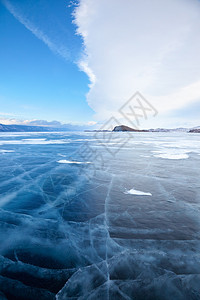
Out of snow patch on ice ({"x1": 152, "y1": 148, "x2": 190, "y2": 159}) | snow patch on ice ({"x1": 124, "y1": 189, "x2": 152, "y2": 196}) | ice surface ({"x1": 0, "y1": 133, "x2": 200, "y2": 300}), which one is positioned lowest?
ice surface ({"x1": 0, "y1": 133, "x2": 200, "y2": 300})

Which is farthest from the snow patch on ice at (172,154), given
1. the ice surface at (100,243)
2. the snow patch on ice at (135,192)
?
the snow patch on ice at (135,192)

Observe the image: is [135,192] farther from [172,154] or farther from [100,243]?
[172,154]

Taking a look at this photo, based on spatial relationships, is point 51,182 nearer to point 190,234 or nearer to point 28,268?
point 28,268

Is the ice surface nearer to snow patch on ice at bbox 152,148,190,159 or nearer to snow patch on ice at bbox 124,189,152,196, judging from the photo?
snow patch on ice at bbox 124,189,152,196

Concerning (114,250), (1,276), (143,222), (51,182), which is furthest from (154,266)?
(51,182)

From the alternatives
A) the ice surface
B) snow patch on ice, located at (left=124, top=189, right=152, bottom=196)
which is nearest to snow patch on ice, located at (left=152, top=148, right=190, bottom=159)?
the ice surface

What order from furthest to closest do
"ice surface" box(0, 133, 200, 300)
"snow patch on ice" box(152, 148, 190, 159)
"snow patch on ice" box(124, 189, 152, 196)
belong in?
"snow patch on ice" box(152, 148, 190, 159) → "snow patch on ice" box(124, 189, 152, 196) → "ice surface" box(0, 133, 200, 300)

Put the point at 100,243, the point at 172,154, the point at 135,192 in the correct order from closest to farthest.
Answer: the point at 100,243, the point at 135,192, the point at 172,154

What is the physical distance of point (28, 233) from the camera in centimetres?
355

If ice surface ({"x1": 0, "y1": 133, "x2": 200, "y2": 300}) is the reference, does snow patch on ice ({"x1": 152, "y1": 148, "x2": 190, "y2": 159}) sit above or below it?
above

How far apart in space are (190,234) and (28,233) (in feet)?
12.1

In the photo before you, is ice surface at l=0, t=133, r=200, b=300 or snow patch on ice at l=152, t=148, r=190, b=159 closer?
ice surface at l=0, t=133, r=200, b=300

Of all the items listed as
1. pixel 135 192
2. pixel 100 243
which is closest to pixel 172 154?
pixel 135 192

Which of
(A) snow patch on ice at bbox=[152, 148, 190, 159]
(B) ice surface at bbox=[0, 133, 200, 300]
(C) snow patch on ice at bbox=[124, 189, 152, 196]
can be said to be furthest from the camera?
(A) snow patch on ice at bbox=[152, 148, 190, 159]
